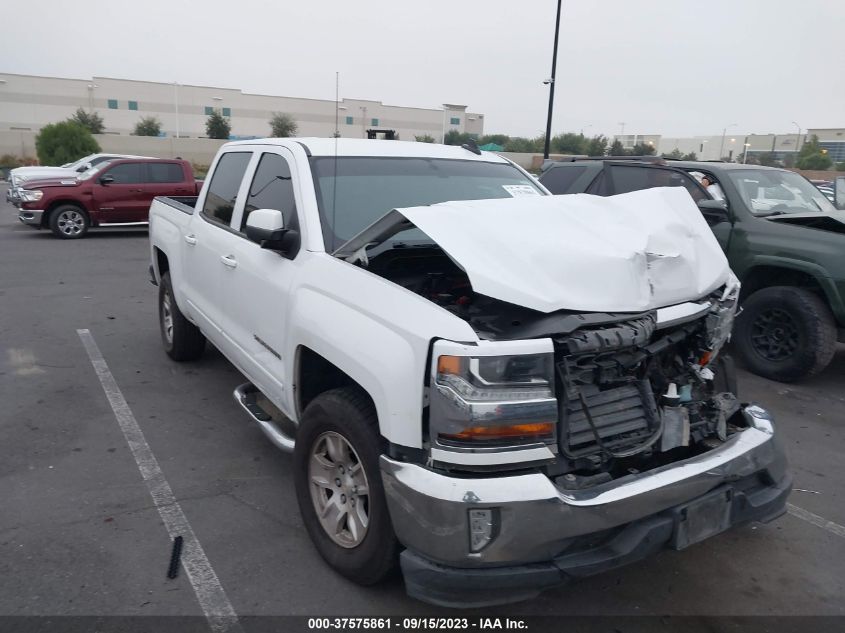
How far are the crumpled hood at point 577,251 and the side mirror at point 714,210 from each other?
10.5ft

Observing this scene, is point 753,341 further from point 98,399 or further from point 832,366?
point 98,399

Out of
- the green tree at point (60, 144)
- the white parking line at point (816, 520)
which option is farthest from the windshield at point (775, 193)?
the green tree at point (60, 144)

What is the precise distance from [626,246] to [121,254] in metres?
12.1

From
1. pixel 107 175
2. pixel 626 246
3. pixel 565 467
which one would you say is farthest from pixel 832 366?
pixel 107 175

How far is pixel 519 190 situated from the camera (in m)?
4.33

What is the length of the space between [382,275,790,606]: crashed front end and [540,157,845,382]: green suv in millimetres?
3588

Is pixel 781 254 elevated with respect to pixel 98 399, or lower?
elevated

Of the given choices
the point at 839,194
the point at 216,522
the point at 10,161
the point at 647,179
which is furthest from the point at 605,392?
the point at 10,161

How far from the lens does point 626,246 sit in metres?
2.99

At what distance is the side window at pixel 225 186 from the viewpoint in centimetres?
466

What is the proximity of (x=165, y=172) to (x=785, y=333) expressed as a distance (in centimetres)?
1368

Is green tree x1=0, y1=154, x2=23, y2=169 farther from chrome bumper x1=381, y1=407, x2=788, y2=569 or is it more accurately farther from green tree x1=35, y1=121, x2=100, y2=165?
chrome bumper x1=381, y1=407, x2=788, y2=569

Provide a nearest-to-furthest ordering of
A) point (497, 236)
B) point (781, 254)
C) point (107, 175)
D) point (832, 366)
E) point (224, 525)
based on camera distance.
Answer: point (497, 236) → point (224, 525) → point (781, 254) → point (832, 366) → point (107, 175)

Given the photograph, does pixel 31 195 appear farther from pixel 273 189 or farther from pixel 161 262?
pixel 273 189
